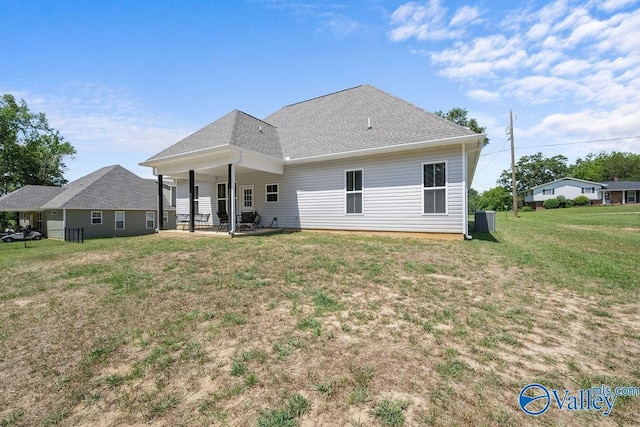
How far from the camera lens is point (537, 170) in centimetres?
6306

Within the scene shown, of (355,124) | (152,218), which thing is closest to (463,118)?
(355,124)

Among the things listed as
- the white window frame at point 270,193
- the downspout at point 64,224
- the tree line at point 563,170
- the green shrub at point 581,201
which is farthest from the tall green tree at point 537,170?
the downspout at point 64,224

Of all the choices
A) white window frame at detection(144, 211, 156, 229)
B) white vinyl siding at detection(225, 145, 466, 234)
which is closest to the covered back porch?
white vinyl siding at detection(225, 145, 466, 234)

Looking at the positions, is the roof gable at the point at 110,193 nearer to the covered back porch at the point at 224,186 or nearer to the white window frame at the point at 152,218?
the white window frame at the point at 152,218

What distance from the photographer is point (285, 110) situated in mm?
16969

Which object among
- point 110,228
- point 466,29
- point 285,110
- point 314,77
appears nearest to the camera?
point 466,29

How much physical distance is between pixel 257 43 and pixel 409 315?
11.6m

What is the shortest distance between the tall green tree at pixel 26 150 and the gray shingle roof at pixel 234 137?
36087mm

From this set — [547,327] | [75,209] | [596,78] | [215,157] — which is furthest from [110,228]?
[596,78]

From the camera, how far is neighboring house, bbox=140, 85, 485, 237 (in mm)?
9727

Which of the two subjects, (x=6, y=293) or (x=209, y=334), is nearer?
(x=209, y=334)

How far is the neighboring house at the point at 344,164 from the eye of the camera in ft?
31.9

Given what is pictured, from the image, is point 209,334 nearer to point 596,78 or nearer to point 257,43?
point 257,43

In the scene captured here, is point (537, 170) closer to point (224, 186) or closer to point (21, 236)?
point (224, 186)
